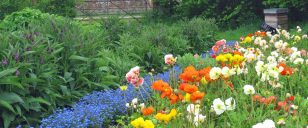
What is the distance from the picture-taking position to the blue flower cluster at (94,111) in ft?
12.2

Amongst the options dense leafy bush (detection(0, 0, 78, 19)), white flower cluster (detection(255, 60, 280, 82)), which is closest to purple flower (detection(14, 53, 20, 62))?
white flower cluster (detection(255, 60, 280, 82))

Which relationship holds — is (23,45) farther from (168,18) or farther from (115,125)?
(168,18)

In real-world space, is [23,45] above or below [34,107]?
above

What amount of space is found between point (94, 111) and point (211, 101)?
954mm

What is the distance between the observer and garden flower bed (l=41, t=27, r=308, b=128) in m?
3.12

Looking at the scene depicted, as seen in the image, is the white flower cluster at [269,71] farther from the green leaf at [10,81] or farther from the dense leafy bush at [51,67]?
the green leaf at [10,81]

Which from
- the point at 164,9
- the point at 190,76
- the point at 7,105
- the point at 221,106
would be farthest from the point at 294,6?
the point at 7,105

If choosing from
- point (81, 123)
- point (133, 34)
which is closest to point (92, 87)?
point (81, 123)

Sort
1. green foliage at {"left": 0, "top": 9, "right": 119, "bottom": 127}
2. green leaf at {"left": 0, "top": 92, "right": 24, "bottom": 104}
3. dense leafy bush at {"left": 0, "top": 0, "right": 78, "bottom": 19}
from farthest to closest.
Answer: dense leafy bush at {"left": 0, "top": 0, "right": 78, "bottom": 19}, green foliage at {"left": 0, "top": 9, "right": 119, "bottom": 127}, green leaf at {"left": 0, "top": 92, "right": 24, "bottom": 104}

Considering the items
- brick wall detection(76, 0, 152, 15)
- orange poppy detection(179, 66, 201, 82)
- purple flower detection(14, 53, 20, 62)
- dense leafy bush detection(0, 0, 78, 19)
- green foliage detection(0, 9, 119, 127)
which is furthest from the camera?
brick wall detection(76, 0, 152, 15)

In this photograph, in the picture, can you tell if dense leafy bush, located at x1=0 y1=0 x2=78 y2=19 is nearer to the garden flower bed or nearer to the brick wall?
the brick wall

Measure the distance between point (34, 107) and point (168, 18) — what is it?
10987mm

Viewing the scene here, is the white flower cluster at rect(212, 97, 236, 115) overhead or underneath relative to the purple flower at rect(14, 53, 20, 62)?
underneath

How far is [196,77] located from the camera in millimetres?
3441
